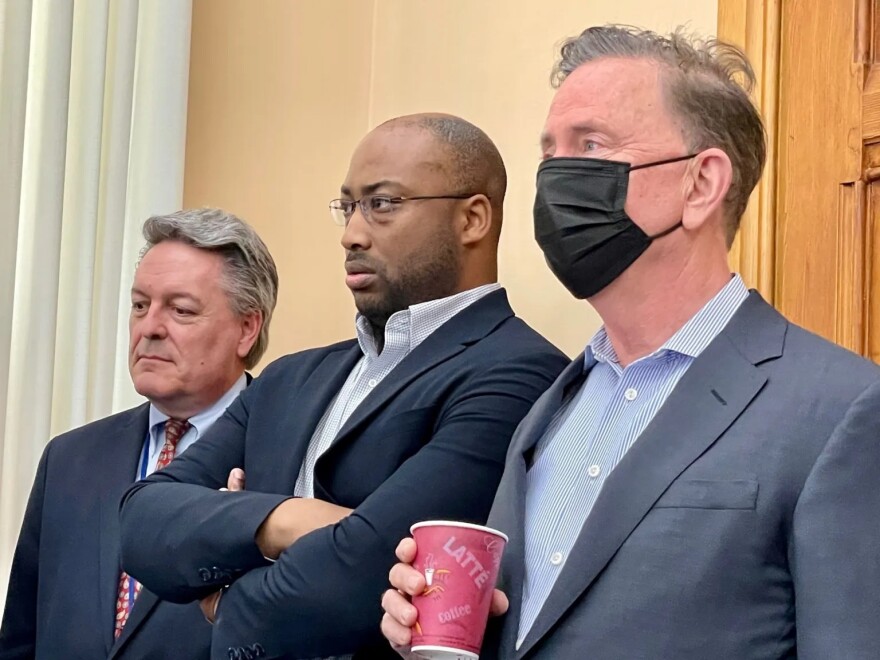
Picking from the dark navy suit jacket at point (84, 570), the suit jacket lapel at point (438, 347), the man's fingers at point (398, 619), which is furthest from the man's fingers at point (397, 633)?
the dark navy suit jacket at point (84, 570)

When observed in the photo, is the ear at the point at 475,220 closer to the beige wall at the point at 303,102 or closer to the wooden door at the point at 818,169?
the wooden door at the point at 818,169

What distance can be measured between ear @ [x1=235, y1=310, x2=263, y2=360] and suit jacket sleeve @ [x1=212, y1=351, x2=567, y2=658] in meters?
1.06

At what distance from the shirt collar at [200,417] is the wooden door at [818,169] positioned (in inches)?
45.5

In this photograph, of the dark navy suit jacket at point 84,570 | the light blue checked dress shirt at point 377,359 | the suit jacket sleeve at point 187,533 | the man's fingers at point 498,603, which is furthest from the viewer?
the dark navy suit jacket at point 84,570

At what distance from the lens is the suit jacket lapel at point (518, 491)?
5.42ft

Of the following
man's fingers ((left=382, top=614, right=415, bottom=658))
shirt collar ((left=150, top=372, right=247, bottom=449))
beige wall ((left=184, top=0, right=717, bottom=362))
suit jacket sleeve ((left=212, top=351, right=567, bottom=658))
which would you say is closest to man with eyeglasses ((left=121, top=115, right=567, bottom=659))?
suit jacket sleeve ((left=212, top=351, right=567, bottom=658))

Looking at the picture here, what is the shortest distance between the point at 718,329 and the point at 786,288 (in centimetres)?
70

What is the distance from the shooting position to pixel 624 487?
5.11ft

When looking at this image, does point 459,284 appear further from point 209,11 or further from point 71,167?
point 209,11

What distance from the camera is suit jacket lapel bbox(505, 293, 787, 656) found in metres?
1.54

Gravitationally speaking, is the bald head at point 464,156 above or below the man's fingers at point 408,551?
above

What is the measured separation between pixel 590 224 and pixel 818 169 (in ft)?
2.51

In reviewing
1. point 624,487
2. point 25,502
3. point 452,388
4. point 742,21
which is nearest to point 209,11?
point 25,502

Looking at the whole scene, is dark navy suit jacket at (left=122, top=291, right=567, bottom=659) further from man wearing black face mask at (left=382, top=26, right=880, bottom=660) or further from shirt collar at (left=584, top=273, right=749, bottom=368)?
shirt collar at (left=584, top=273, right=749, bottom=368)
